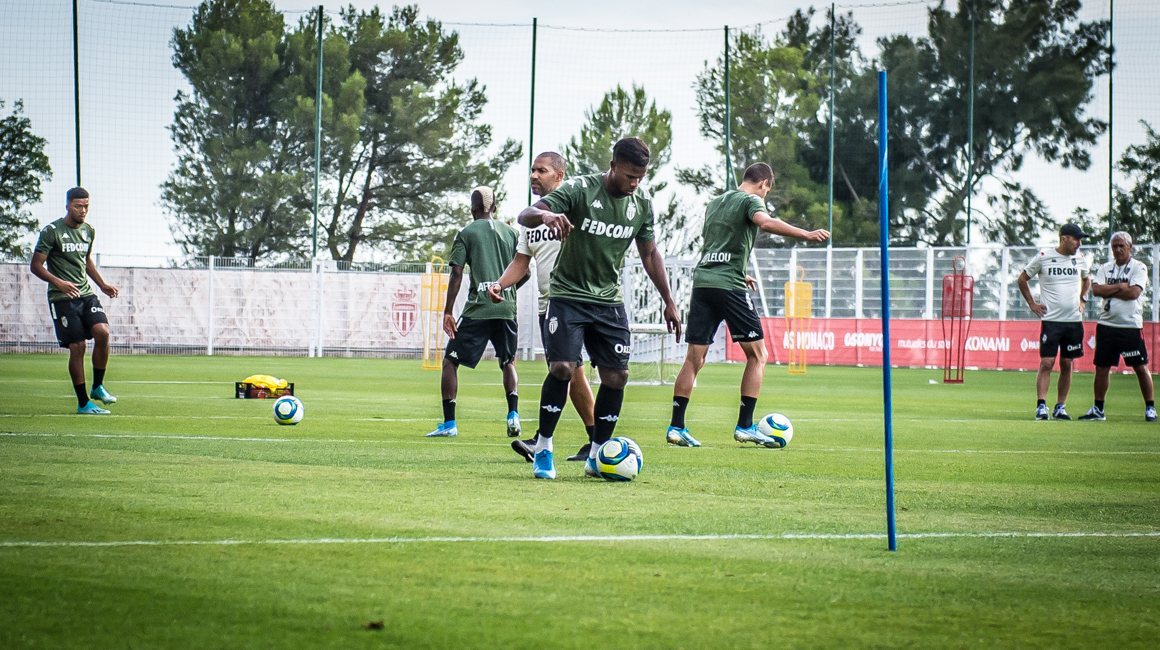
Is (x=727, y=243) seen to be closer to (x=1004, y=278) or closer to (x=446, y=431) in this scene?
(x=446, y=431)

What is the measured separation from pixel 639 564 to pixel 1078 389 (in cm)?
1835

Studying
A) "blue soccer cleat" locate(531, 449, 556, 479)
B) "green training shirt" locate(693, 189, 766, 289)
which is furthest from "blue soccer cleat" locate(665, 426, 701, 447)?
"blue soccer cleat" locate(531, 449, 556, 479)

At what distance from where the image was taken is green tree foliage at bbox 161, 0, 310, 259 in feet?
126

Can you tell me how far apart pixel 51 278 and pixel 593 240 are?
645 centimetres

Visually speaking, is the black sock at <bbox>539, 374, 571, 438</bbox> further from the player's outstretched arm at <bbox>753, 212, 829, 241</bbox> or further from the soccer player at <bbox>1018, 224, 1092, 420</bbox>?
the soccer player at <bbox>1018, 224, 1092, 420</bbox>

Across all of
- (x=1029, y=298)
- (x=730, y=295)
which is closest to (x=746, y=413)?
(x=730, y=295)

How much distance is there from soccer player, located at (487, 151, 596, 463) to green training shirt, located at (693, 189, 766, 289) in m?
1.35

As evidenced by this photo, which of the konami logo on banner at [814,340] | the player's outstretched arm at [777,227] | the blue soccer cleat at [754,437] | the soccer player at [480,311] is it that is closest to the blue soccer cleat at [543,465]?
the player's outstretched arm at [777,227]

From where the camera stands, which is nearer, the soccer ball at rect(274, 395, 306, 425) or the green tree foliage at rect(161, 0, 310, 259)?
the soccer ball at rect(274, 395, 306, 425)

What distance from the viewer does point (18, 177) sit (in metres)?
37.8

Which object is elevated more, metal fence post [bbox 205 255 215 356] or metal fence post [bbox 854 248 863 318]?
metal fence post [bbox 854 248 863 318]

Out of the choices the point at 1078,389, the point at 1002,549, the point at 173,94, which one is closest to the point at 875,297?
the point at 1078,389

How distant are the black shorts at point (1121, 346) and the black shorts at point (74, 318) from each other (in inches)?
413

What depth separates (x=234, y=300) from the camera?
32.5 m
